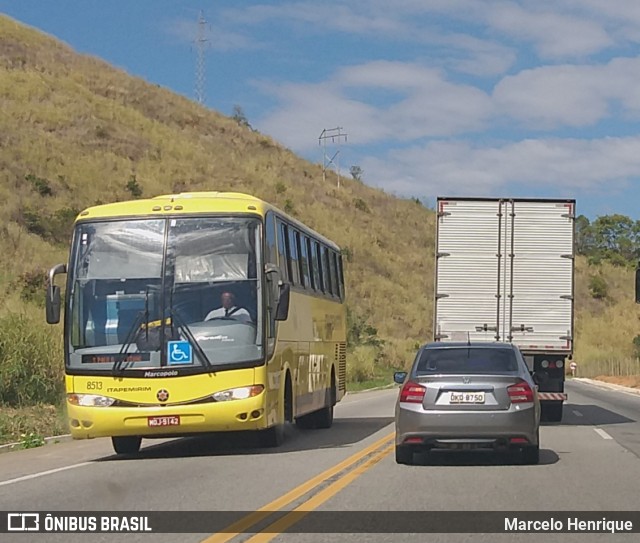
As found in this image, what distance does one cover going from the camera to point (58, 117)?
78938mm

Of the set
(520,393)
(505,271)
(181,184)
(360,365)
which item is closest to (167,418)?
(520,393)

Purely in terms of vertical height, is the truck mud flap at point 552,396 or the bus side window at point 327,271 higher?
the bus side window at point 327,271

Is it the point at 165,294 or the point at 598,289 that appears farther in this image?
the point at 598,289

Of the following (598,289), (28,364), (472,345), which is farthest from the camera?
(598,289)

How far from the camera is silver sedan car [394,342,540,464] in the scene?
529 inches

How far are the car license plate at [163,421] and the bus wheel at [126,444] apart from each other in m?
1.52

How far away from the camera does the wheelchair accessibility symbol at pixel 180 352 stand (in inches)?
582

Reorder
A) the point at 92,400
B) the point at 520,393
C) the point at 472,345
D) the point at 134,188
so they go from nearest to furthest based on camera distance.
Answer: the point at 520,393 < the point at 472,345 < the point at 92,400 < the point at 134,188

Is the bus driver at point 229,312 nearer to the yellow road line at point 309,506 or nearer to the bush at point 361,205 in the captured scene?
the yellow road line at point 309,506

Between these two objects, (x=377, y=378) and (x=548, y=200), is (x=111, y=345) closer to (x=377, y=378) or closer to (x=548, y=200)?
(x=548, y=200)

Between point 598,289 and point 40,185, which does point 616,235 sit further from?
point 40,185

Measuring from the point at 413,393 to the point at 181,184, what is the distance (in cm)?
6603

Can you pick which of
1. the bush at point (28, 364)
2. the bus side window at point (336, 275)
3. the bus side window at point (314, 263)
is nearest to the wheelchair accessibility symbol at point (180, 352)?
the bus side window at point (314, 263)

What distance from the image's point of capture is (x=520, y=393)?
536 inches
